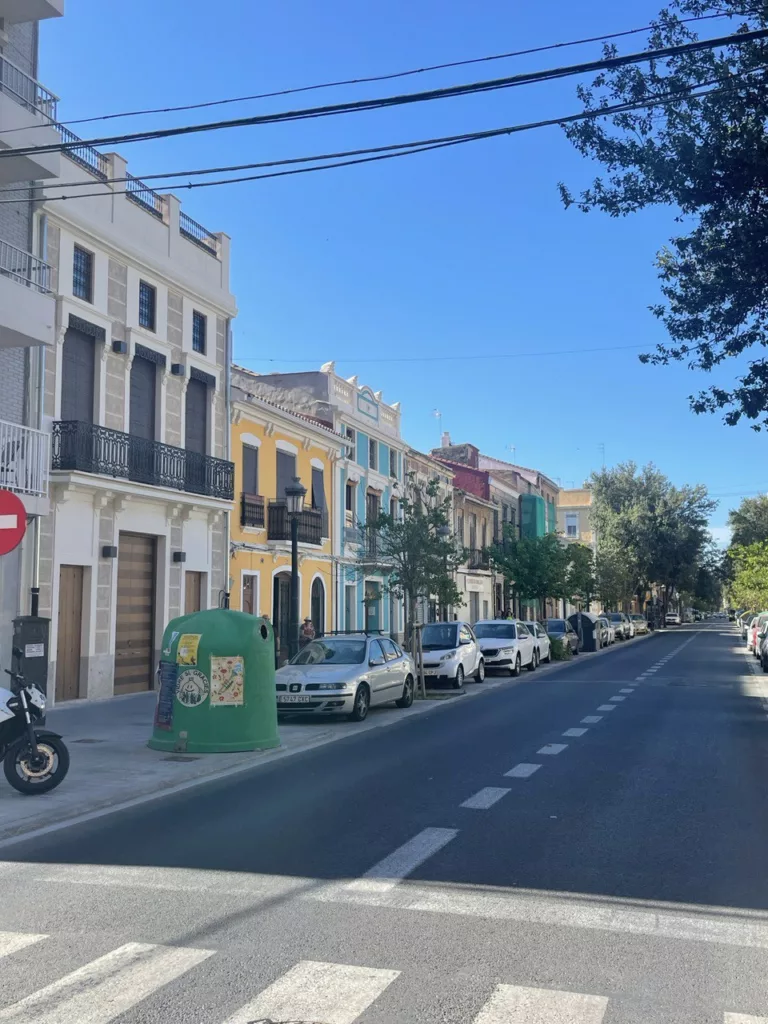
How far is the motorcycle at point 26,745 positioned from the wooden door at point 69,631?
9.34 m

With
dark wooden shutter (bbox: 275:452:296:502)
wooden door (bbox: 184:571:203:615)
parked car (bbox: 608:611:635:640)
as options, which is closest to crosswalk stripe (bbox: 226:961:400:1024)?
wooden door (bbox: 184:571:203:615)

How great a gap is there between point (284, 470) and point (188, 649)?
1679 centimetres

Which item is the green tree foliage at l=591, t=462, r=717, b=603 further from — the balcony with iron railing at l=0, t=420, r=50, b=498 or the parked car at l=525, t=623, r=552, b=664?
the balcony with iron railing at l=0, t=420, r=50, b=498

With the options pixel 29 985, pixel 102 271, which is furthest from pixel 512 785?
pixel 102 271

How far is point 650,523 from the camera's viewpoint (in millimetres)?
70625

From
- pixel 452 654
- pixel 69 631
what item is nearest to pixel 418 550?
pixel 452 654

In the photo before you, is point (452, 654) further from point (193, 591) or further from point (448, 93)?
point (448, 93)

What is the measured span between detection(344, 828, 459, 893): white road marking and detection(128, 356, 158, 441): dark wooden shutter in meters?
14.7

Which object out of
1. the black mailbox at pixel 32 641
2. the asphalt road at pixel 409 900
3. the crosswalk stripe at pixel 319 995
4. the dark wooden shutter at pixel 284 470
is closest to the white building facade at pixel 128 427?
the black mailbox at pixel 32 641

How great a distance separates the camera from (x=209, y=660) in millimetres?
11625

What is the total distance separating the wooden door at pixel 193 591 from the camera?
2256 cm

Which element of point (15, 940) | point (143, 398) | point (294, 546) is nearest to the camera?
point (15, 940)

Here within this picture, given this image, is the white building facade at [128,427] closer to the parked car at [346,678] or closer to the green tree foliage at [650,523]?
the parked car at [346,678]

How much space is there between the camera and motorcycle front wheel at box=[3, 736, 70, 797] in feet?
29.0
